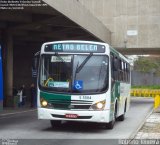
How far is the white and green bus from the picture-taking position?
16734 mm

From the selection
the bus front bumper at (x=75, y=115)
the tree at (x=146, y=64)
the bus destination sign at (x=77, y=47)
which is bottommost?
the tree at (x=146, y=64)

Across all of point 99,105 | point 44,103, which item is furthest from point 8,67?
point 99,105

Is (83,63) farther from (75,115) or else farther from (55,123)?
(55,123)

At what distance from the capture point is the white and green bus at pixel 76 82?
659 inches

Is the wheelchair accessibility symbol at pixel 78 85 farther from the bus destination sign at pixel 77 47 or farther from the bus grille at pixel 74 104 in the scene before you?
the bus destination sign at pixel 77 47

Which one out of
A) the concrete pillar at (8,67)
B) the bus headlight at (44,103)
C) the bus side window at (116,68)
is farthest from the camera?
the concrete pillar at (8,67)

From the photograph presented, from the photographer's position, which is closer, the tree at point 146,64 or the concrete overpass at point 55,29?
the concrete overpass at point 55,29

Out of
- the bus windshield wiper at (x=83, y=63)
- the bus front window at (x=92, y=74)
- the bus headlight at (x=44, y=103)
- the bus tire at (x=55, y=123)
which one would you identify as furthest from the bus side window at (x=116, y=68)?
the bus headlight at (x=44, y=103)

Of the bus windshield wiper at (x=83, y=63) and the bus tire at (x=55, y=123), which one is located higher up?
the bus windshield wiper at (x=83, y=63)

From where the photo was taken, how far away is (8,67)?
35.6 metres

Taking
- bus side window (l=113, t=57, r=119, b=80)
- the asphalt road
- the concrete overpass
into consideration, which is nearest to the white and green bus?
the asphalt road

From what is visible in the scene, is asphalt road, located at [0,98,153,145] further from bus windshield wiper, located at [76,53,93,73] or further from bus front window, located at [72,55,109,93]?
bus windshield wiper, located at [76,53,93,73]

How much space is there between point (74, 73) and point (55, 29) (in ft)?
69.8

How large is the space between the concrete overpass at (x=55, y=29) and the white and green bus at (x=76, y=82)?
717 centimetres
